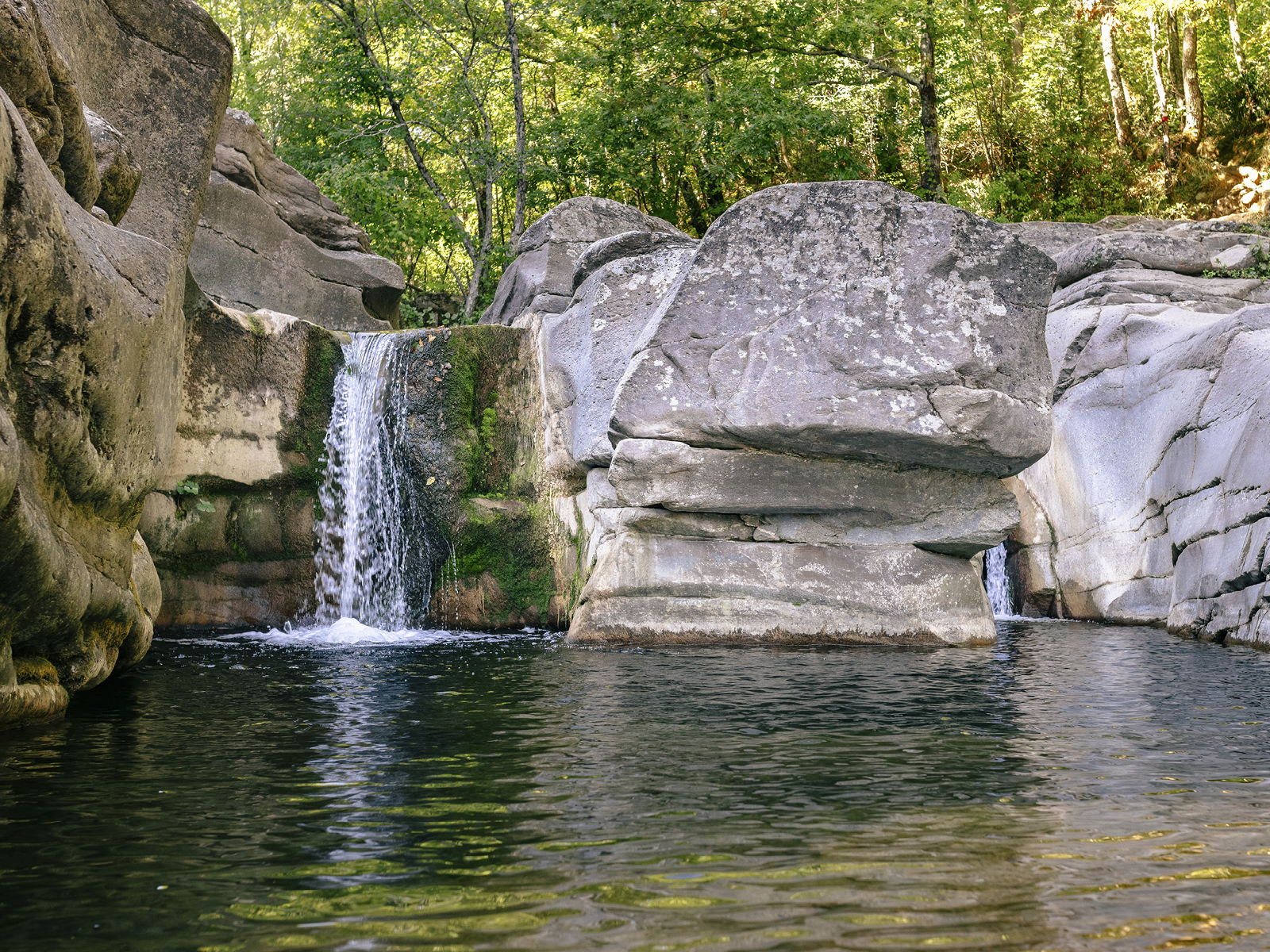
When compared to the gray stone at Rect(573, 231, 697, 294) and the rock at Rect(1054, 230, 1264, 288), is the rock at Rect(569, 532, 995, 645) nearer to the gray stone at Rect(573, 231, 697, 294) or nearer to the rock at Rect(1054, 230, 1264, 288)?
the gray stone at Rect(573, 231, 697, 294)

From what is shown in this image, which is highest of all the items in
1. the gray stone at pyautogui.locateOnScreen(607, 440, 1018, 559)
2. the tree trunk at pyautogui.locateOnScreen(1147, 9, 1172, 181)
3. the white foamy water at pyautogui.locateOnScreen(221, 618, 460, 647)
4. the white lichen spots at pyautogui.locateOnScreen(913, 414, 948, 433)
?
the tree trunk at pyautogui.locateOnScreen(1147, 9, 1172, 181)

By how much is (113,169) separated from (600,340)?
5279mm

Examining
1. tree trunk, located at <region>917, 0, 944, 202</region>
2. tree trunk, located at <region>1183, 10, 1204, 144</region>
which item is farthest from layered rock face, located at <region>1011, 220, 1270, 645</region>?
tree trunk, located at <region>1183, 10, 1204, 144</region>

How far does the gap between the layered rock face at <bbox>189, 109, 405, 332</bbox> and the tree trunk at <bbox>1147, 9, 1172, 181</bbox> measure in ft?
54.9

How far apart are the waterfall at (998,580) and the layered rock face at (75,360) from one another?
9.50m

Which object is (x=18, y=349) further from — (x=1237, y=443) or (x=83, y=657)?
(x=1237, y=443)

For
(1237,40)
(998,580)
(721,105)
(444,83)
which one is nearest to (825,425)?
(998,580)

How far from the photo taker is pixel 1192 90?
75.5ft

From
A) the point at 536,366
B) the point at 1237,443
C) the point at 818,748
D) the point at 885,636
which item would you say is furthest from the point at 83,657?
the point at 1237,443

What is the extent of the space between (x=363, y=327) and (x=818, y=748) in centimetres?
1241

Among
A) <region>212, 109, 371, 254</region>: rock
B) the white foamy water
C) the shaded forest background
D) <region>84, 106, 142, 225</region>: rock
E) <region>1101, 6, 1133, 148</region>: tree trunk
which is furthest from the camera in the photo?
<region>1101, 6, 1133, 148</region>: tree trunk

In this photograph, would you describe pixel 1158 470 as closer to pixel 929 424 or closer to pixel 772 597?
pixel 929 424

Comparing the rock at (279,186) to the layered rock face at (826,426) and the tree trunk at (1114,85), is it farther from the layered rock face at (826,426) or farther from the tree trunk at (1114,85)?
the tree trunk at (1114,85)

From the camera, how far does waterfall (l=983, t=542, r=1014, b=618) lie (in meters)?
13.0
